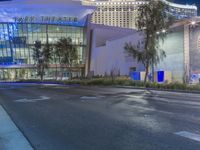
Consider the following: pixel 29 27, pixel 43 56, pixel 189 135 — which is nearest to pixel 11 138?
pixel 189 135

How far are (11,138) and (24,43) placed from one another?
8172 cm

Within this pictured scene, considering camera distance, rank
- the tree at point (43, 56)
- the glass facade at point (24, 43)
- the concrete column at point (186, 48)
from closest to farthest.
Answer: the concrete column at point (186, 48), the tree at point (43, 56), the glass facade at point (24, 43)

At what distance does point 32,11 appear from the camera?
8588 cm

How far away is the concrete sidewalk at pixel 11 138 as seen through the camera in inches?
264

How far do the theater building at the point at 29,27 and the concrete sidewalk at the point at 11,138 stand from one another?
75.3 meters

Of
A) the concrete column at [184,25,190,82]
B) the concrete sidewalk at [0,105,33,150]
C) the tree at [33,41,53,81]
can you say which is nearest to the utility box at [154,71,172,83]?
the concrete column at [184,25,190,82]

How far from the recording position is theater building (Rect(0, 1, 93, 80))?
280 feet

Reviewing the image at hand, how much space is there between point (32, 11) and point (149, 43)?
6084cm

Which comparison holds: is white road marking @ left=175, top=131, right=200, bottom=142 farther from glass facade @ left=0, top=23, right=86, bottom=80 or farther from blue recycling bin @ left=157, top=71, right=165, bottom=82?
glass facade @ left=0, top=23, right=86, bottom=80

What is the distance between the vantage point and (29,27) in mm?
86750

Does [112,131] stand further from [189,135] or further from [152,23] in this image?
[152,23]

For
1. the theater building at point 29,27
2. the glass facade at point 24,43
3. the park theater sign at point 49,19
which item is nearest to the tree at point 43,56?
the glass facade at point 24,43

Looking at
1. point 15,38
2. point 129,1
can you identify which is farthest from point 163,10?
point 15,38

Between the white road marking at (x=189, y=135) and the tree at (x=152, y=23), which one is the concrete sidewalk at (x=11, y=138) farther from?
the tree at (x=152, y=23)
